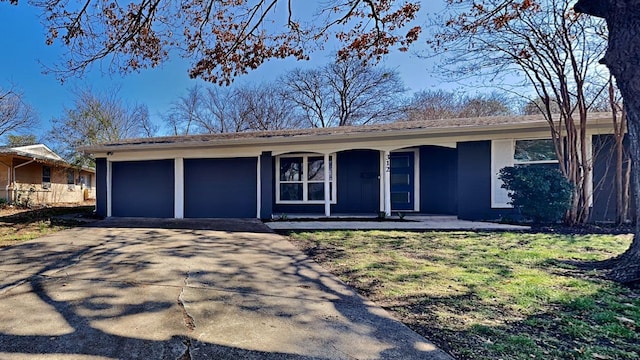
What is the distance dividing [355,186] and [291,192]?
226cm

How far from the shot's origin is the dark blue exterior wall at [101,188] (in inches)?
404

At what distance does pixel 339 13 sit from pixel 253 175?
5289 millimetres

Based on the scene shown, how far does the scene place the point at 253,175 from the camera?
9.78 meters

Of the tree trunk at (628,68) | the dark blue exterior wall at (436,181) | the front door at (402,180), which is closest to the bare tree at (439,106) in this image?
the dark blue exterior wall at (436,181)

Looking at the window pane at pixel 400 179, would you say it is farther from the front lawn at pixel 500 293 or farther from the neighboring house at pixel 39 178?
the neighboring house at pixel 39 178

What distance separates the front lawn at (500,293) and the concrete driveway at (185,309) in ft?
1.11

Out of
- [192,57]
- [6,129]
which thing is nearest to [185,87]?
[6,129]

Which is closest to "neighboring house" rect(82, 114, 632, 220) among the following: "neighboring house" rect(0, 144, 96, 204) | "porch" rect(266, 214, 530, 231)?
"porch" rect(266, 214, 530, 231)

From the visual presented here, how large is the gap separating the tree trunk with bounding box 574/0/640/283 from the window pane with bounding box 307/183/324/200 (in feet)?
25.7

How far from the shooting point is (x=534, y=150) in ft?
27.7

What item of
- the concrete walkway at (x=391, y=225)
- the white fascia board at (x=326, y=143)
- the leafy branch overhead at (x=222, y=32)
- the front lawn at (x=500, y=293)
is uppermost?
the leafy branch overhead at (x=222, y=32)

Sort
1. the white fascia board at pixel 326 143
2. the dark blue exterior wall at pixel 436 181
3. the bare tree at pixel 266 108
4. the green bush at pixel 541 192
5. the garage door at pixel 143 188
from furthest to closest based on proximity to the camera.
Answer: the bare tree at pixel 266 108
the garage door at pixel 143 188
the dark blue exterior wall at pixel 436 181
the white fascia board at pixel 326 143
the green bush at pixel 541 192

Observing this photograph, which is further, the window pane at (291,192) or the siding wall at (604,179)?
the window pane at (291,192)

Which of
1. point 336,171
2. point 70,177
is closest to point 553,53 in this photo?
point 336,171
